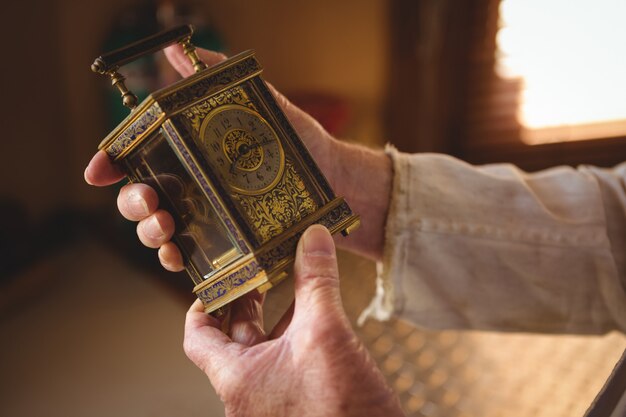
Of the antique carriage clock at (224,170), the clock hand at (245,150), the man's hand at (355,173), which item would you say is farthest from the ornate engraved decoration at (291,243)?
the man's hand at (355,173)

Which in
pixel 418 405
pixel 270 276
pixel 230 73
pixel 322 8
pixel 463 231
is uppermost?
pixel 322 8

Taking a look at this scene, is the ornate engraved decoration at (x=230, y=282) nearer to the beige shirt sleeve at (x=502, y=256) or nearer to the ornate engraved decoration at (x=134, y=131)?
the ornate engraved decoration at (x=134, y=131)

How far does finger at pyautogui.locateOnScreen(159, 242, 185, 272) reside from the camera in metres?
0.78

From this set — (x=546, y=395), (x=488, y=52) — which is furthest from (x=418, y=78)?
(x=546, y=395)

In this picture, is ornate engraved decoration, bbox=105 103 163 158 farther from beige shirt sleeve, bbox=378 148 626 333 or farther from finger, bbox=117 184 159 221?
beige shirt sleeve, bbox=378 148 626 333

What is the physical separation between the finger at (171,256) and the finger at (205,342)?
0.06 m

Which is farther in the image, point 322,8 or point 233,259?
point 322,8

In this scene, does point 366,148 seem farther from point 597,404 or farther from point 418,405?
point 597,404

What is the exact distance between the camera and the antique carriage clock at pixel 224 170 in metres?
0.69

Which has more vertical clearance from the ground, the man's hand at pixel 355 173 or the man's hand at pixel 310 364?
the man's hand at pixel 355 173

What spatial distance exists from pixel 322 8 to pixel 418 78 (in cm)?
52

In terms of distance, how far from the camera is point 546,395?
100 centimetres

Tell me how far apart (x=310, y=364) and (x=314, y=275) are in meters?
0.10

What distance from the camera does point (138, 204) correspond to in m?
0.75
